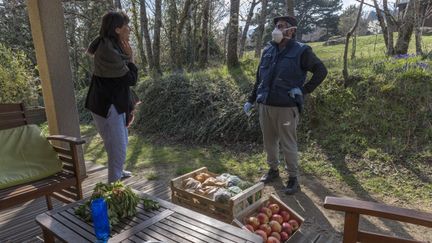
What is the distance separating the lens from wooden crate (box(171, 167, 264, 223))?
217cm

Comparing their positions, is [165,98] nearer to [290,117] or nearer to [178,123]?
[178,123]

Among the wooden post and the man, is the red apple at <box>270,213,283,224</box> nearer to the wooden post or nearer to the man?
the man

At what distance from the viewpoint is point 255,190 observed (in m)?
2.36

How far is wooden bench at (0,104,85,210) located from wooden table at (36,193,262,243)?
506 mm

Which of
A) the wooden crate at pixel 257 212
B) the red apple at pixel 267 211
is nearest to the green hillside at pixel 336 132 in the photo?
the wooden crate at pixel 257 212

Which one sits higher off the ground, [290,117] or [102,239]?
[290,117]

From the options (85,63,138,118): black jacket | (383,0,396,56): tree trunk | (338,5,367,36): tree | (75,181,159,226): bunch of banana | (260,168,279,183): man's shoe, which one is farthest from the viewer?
(338,5,367,36): tree

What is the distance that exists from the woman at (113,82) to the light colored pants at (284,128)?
1301 millimetres

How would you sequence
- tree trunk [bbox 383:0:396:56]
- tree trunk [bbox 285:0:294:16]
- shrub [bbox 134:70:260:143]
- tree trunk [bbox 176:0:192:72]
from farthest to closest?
1. tree trunk [bbox 176:0:192:72]
2. tree trunk [bbox 383:0:396:56]
3. tree trunk [bbox 285:0:294:16]
4. shrub [bbox 134:70:260:143]

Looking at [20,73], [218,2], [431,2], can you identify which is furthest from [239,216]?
[218,2]

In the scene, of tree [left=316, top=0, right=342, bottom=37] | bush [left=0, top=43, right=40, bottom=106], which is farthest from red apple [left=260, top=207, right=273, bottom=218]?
tree [left=316, top=0, right=342, bottom=37]

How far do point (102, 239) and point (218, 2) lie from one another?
875cm

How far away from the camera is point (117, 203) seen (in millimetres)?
1746

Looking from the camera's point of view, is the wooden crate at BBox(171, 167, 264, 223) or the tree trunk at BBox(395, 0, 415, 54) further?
the tree trunk at BBox(395, 0, 415, 54)
